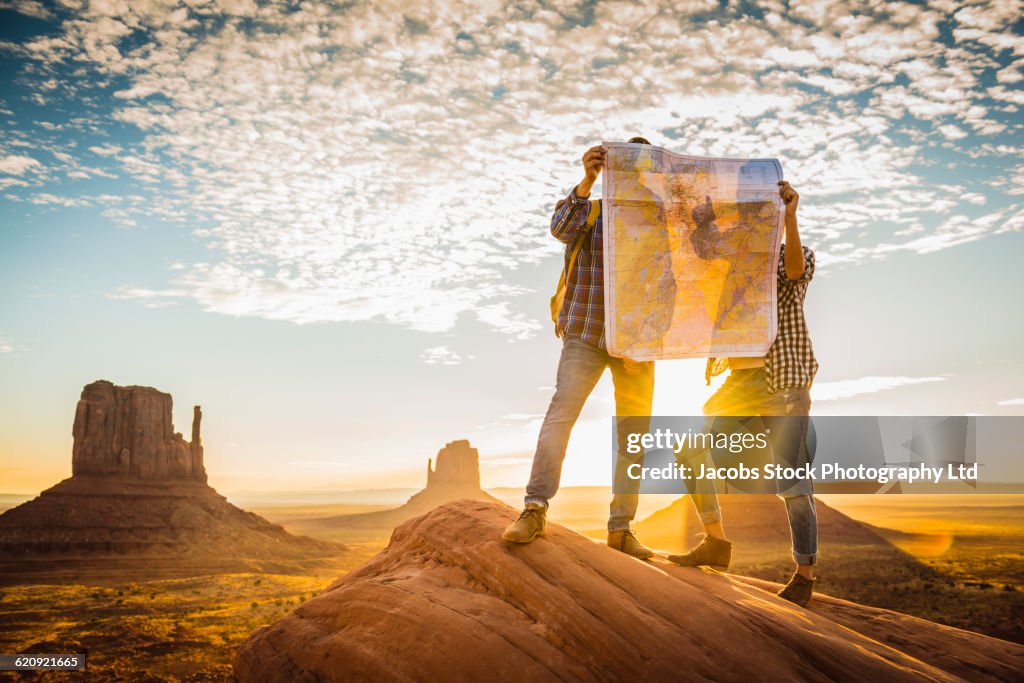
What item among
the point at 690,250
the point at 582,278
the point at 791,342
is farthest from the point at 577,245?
the point at 791,342

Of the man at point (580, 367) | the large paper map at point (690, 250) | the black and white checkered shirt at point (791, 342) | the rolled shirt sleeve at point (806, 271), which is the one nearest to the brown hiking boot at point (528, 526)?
the man at point (580, 367)

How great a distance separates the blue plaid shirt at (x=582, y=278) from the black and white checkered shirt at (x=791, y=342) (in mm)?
1491

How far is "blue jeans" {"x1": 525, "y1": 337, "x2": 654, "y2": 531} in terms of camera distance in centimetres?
497

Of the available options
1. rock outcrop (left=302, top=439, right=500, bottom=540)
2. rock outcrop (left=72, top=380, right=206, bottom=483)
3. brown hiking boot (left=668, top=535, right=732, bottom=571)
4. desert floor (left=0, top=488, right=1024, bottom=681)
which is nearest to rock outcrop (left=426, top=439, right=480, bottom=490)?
rock outcrop (left=302, top=439, right=500, bottom=540)

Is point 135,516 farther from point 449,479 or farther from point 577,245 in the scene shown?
point 577,245

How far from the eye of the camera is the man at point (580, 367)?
196 inches

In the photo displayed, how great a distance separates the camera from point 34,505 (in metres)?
71.4

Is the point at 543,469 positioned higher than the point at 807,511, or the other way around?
the point at 543,469

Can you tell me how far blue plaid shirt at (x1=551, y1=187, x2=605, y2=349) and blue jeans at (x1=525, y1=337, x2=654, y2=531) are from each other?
0.46ft

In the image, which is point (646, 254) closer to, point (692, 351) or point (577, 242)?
point (577, 242)

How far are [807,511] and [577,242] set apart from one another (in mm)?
3250

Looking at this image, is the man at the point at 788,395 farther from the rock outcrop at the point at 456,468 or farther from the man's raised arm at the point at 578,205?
the rock outcrop at the point at 456,468

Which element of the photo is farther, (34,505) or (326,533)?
(326,533)

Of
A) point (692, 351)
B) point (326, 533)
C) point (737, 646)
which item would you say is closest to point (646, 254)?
point (692, 351)
